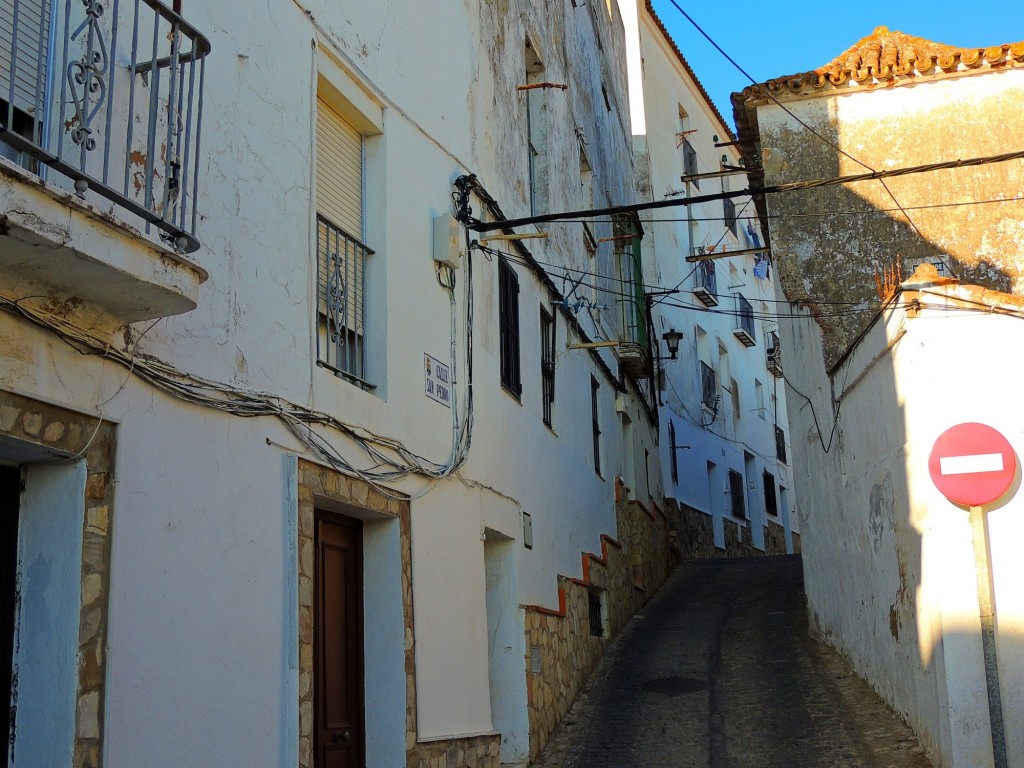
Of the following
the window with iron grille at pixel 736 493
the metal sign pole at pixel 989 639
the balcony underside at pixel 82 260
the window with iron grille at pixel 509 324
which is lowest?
the metal sign pole at pixel 989 639

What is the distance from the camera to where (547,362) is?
13.2 m

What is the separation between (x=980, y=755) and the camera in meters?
7.92

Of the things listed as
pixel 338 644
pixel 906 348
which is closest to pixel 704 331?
pixel 906 348

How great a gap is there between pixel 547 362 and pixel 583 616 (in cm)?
294

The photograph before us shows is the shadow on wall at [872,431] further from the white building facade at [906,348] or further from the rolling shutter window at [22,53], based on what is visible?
the rolling shutter window at [22,53]

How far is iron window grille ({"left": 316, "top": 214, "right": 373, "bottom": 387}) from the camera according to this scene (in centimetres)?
779

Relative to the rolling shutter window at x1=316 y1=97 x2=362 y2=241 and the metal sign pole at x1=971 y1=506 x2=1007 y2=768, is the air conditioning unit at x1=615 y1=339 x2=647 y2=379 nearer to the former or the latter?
the rolling shutter window at x1=316 y1=97 x2=362 y2=241

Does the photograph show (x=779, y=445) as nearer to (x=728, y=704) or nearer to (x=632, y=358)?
(x=632, y=358)

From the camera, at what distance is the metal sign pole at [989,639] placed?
7844 millimetres

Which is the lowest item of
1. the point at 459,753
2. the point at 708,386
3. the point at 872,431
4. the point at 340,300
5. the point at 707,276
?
the point at 459,753

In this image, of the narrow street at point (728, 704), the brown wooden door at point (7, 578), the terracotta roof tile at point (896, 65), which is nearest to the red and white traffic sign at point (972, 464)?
the narrow street at point (728, 704)

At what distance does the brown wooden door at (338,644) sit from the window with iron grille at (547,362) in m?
5.07

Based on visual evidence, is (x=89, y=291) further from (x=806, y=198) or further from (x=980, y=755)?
(x=806, y=198)

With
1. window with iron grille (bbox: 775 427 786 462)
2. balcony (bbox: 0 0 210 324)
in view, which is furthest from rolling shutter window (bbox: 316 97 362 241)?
window with iron grille (bbox: 775 427 786 462)
